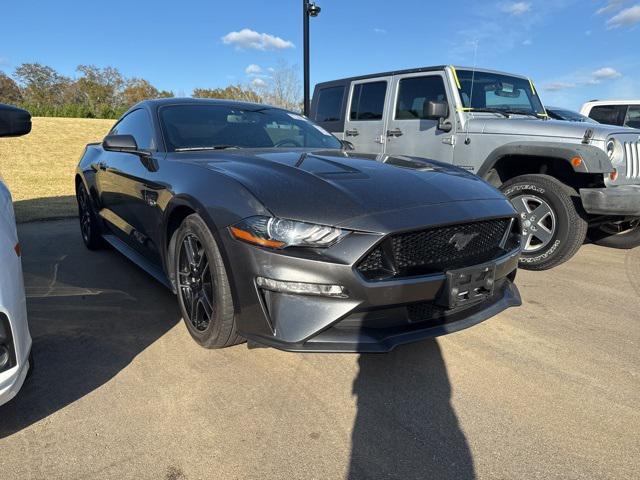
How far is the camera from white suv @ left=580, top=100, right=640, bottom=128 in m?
9.89

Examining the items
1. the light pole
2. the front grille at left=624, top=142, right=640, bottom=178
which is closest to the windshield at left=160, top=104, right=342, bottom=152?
the front grille at left=624, top=142, right=640, bottom=178

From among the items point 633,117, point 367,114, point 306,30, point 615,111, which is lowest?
point 367,114

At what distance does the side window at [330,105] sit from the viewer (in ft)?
21.9

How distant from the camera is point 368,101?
618cm

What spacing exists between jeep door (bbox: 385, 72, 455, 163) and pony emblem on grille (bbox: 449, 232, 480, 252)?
2911 millimetres

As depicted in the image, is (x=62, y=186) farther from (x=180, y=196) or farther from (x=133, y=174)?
(x=180, y=196)

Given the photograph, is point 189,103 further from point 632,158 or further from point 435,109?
point 632,158

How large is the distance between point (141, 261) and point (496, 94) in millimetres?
4340

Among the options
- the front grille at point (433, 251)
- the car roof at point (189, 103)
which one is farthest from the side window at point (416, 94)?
the front grille at point (433, 251)

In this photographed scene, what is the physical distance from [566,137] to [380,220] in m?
3.05

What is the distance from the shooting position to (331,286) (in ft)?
6.67

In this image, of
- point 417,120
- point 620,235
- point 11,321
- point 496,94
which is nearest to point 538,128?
point 496,94

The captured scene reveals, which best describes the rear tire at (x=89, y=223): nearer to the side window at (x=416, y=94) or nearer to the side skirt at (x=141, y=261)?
the side skirt at (x=141, y=261)

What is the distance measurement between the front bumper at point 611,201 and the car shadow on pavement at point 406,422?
218 cm
